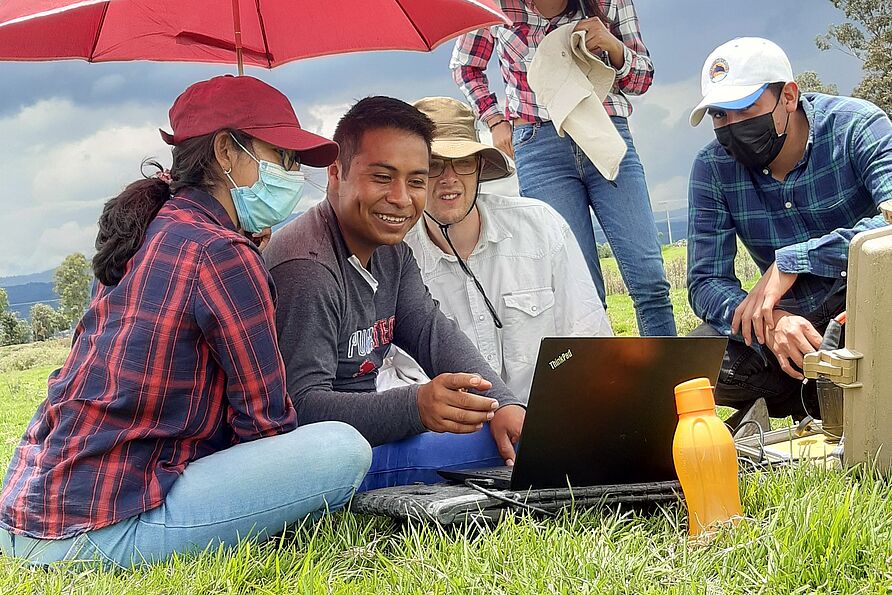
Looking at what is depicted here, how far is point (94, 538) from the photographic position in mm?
2711

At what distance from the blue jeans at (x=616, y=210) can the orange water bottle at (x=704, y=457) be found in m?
2.22

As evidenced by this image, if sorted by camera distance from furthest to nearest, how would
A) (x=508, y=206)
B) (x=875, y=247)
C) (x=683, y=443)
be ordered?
(x=508, y=206)
(x=875, y=247)
(x=683, y=443)

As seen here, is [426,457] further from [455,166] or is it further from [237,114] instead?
[237,114]

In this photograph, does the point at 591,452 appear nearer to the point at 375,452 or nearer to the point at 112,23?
the point at 375,452

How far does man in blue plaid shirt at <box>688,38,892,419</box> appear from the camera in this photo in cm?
416

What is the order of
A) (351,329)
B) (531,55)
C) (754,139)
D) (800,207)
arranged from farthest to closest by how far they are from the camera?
(531,55) → (800,207) → (754,139) → (351,329)

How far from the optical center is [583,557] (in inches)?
98.0

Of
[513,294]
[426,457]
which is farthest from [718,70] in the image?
[426,457]

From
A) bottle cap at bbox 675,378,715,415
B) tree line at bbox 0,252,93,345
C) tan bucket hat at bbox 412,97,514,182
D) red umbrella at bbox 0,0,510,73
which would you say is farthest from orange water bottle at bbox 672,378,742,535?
tree line at bbox 0,252,93,345

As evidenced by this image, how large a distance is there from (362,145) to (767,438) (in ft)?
6.26

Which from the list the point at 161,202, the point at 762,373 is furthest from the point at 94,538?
the point at 762,373

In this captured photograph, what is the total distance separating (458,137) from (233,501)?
212 cm

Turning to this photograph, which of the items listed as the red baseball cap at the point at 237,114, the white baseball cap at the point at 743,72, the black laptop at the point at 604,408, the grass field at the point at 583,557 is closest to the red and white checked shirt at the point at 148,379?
the grass field at the point at 583,557

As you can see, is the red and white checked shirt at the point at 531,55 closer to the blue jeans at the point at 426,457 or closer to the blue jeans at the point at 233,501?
the blue jeans at the point at 426,457
